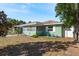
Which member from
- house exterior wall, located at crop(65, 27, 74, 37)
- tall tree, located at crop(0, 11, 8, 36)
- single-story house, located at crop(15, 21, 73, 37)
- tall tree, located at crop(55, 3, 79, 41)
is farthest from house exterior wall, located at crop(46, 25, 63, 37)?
tall tree, located at crop(0, 11, 8, 36)

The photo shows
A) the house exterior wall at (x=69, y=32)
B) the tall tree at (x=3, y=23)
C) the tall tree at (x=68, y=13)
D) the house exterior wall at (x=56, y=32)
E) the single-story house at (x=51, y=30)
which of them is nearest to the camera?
the tall tree at (x=3, y=23)

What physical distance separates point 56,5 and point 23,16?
233 centimetres

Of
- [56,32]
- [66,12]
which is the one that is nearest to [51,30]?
[56,32]

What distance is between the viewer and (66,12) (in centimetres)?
1418

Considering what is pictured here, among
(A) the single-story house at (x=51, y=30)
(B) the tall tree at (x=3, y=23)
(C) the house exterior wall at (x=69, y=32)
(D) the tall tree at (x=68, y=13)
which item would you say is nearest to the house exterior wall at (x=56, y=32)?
(A) the single-story house at (x=51, y=30)

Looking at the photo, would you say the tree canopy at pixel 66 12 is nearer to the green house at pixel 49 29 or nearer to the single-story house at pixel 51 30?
the single-story house at pixel 51 30

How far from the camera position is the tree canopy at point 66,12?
1350cm

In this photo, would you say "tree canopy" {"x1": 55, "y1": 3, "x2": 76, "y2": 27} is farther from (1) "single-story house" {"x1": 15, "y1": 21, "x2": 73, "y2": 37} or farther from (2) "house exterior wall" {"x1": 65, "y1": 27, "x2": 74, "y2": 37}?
(1) "single-story house" {"x1": 15, "y1": 21, "x2": 73, "y2": 37}

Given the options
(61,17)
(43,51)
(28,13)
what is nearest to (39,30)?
(61,17)

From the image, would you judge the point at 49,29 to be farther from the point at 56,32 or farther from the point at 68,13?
the point at 68,13

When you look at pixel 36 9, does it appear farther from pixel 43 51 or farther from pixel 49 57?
pixel 49 57

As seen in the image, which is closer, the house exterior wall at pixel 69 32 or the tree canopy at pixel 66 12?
the tree canopy at pixel 66 12

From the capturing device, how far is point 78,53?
10.3 meters

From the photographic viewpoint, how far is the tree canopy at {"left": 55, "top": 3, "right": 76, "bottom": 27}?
1350 cm
